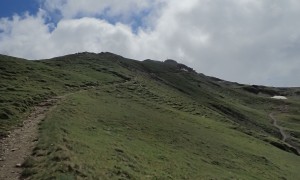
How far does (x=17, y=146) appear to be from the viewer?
108ft

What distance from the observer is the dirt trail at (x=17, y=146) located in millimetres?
27831

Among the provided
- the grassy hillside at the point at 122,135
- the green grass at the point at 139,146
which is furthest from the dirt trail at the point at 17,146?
the green grass at the point at 139,146

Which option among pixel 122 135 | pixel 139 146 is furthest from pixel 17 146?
pixel 122 135

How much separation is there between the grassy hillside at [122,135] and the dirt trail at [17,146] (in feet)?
2.67

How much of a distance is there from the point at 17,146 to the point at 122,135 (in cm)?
1438

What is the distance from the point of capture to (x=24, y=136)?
3550 cm

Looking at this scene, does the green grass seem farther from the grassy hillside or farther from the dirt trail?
the dirt trail

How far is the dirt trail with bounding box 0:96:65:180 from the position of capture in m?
27.8

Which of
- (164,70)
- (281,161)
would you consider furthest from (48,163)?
(164,70)

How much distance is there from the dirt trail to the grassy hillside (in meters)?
0.81

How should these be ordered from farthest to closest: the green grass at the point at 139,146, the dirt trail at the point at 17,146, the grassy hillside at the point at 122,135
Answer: the grassy hillside at the point at 122,135 → the green grass at the point at 139,146 → the dirt trail at the point at 17,146

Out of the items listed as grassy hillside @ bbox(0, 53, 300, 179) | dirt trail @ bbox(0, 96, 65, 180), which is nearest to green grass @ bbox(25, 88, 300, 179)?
grassy hillside @ bbox(0, 53, 300, 179)

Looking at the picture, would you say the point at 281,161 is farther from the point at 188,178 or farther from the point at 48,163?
the point at 48,163

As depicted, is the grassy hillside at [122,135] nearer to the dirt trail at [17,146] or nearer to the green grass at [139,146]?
the green grass at [139,146]
